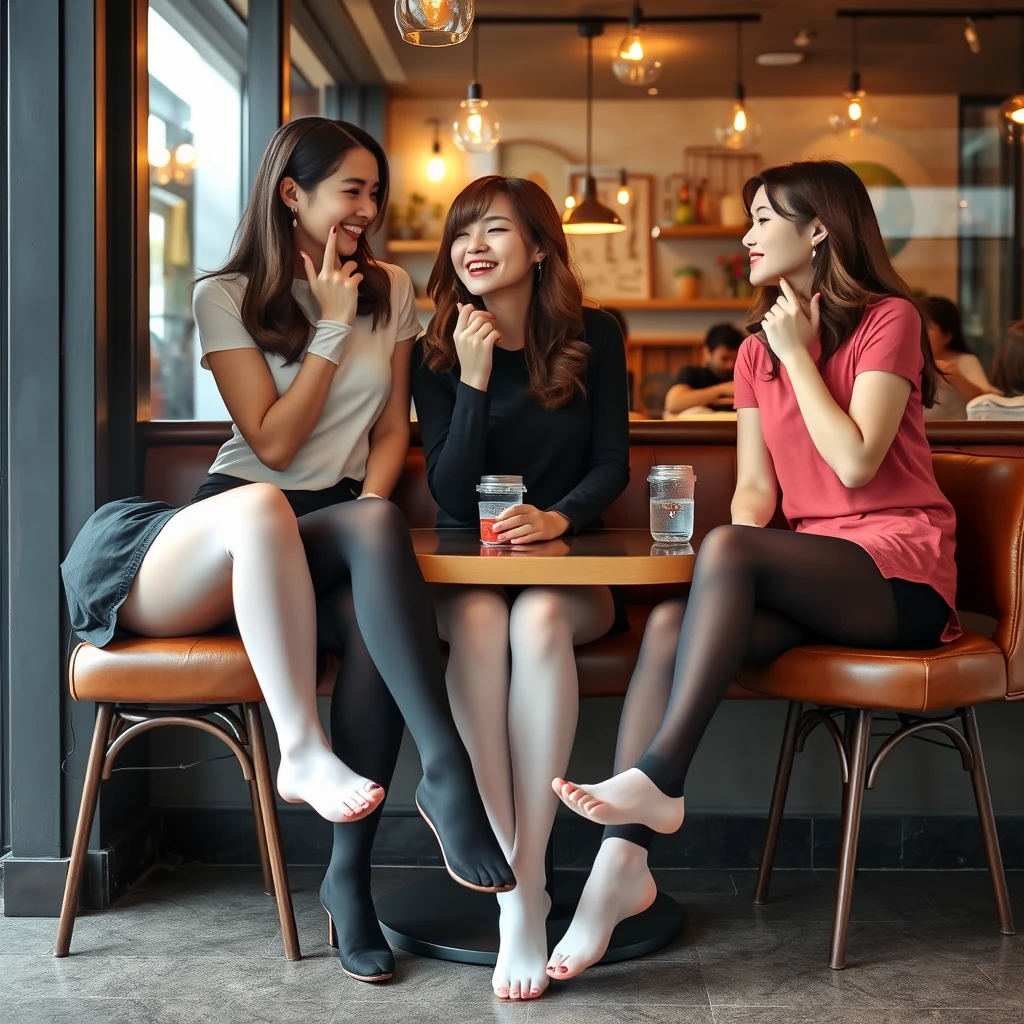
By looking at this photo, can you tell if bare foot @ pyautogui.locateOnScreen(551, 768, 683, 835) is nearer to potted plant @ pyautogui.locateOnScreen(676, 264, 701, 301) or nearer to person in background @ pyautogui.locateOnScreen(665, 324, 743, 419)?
person in background @ pyautogui.locateOnScreen(665, 324, 743, 419)

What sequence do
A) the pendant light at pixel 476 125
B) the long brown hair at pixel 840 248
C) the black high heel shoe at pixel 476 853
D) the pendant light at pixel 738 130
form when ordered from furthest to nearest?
1. the pendant light at pixel 738 130
2. the pendant light at pixel 476 125
3. the long brown hair at pixel 840 248
4. the black high heel shoe at pixel 476 853

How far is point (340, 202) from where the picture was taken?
2.36 m

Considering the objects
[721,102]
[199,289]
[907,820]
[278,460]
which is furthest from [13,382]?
[721,102]

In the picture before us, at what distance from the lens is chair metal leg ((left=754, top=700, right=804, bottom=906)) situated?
A: 7.72 feet

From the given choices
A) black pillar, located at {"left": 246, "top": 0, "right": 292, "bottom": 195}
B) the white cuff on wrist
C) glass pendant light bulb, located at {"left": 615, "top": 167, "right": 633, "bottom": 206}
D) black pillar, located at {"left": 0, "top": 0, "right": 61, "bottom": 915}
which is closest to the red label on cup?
the white cuff on wrist

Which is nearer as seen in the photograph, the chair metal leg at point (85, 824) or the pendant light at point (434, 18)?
the chair metal leg at point (85, 824)

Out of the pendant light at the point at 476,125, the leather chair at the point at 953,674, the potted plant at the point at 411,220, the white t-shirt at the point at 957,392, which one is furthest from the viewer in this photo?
the potted plant at the point at 411,220

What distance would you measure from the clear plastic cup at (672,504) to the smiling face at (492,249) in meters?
0.52

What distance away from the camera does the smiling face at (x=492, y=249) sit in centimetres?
230

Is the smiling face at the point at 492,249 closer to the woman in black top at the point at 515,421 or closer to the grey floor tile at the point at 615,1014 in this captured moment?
the woman in black top at the point at 515,421

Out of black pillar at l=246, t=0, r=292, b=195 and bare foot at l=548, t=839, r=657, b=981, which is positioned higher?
black pillar at l=246, t=0, r=292, b=195

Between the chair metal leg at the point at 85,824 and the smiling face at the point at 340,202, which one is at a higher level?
the smiling face at the point at 340,202

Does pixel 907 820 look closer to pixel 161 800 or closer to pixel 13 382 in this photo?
pixel 161 800

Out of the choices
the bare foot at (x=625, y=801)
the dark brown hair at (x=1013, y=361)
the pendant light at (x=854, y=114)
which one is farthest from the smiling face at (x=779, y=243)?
the pendant light at (x=854, y=114)
